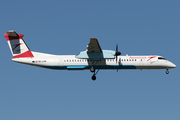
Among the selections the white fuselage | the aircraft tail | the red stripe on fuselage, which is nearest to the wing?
the white fuselage

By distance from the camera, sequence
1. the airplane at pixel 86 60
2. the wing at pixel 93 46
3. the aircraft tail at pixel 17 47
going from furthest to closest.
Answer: the aircraft tail at pixel 17 47, the airplane at pixel 86 60, the wing at pixel 93 46

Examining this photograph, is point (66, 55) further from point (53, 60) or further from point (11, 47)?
point (11, 47)

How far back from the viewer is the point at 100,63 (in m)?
31.6

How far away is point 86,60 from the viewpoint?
104 feet

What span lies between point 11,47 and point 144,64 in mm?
14667

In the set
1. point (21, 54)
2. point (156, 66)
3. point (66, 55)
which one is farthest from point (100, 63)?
point (21, 54)

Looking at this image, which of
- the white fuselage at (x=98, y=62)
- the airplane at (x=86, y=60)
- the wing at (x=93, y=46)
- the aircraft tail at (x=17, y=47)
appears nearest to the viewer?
the wing at (x=93, y=46)

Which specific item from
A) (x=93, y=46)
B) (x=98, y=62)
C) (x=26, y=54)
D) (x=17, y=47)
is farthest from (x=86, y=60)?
(x=17, y=47)

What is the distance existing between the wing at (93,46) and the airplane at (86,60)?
251 mm

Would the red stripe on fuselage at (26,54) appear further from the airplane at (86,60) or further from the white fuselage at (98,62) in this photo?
the white fuselage at (98,62)

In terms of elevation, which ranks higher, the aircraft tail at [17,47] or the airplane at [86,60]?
the aircraft tail at [17,47]

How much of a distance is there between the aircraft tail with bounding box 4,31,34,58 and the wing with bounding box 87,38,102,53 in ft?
22.3

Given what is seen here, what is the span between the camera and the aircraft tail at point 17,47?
32.4m

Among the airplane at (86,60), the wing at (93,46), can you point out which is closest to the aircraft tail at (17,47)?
the airplane at (86,60)
